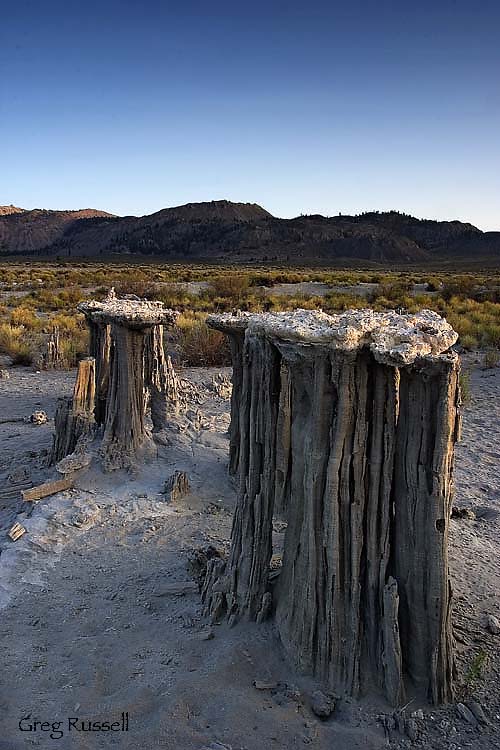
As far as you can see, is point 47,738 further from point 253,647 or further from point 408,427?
point 408,427

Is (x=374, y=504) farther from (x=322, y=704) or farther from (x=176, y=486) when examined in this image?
(x=176, y=486)

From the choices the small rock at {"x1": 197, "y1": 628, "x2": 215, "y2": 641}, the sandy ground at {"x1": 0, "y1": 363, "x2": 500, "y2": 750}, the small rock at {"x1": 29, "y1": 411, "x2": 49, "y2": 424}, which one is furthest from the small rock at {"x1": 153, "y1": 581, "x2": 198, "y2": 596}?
the small rock at {"x1": 29, "y1": 411, "x2": 49, "y2": 424}

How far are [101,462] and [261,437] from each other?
3737mm

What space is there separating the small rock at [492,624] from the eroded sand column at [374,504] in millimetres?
836

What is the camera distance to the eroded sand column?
3658 millimetres

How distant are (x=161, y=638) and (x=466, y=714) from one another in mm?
2140

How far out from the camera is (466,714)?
145 inches

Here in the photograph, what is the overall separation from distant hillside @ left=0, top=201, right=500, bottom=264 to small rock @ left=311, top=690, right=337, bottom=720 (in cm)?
7516

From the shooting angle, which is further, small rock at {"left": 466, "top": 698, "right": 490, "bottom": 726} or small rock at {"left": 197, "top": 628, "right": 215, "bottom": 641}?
small rock at {"left": 197, "top": 628, "right": 215, "bottom": 641}

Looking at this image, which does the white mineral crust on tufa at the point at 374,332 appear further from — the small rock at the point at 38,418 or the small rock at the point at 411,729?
the small rock at the point at 38,418

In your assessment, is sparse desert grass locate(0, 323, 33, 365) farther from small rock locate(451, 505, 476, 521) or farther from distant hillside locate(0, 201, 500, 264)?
distant hillside locate(0, 201, 500, 264)

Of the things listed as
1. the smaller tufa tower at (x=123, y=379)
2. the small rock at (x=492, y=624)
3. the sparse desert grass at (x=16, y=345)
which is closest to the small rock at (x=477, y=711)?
the small rock at (x=492, y=624)

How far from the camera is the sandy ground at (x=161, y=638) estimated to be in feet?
11.7

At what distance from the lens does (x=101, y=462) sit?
7.55 metres
